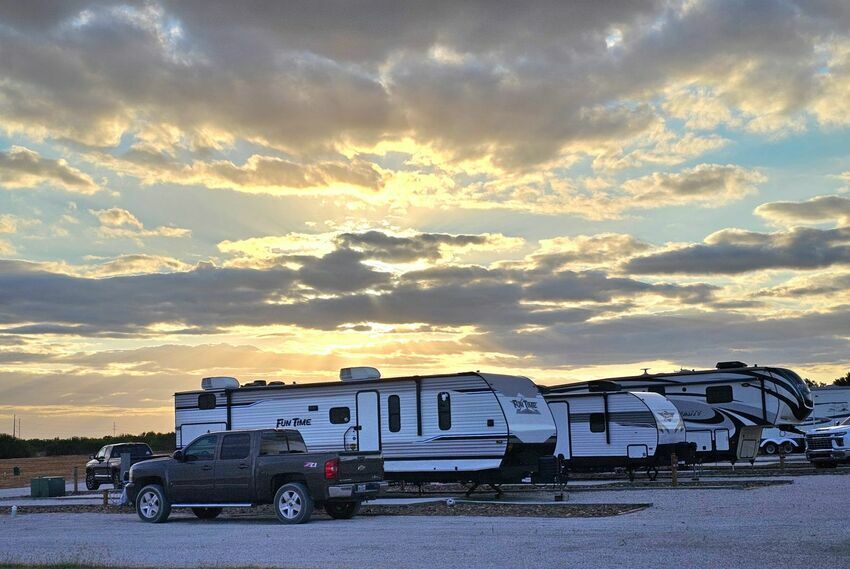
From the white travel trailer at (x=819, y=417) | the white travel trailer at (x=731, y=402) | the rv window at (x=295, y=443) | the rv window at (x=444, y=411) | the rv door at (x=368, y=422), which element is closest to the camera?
the rv window at (x=295, y=443)

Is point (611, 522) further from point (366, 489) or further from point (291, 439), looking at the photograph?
point (291, 439)

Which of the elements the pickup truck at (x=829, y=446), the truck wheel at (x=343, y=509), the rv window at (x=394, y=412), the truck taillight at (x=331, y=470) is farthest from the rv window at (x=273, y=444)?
the pickup truck at (x=829, y=446)

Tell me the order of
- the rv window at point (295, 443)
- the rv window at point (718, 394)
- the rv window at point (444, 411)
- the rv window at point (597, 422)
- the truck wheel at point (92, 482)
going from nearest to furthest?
the rv window at point (295, 443) < the rv window at point (444, 411) < the rv window at point (597, 422) < the rv window at point (718, 394) < the truck wheel at point (92, 482)

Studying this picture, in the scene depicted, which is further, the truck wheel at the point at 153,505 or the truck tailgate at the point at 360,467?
the truck wheel at the point at 153,505

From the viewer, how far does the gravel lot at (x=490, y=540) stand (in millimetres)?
12953

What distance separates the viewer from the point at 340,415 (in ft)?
86.1

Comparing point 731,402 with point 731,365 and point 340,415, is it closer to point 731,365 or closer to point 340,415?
point 731,365

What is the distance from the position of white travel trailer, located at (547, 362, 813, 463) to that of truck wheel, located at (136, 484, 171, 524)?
1507 centimetres

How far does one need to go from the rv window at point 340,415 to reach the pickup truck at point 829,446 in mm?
17956

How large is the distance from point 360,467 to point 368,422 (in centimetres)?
527

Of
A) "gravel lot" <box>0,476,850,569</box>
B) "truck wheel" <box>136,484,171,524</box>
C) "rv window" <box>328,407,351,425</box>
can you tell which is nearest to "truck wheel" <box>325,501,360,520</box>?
"gravel lot" <box>0,476,850,569</box>

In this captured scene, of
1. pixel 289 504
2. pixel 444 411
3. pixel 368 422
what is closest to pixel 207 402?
pixel 368 422

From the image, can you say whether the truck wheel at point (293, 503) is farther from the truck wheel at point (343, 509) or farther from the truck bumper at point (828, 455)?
the truck bumper at point (828, 455)

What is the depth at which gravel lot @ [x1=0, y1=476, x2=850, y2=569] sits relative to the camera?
12953mm
